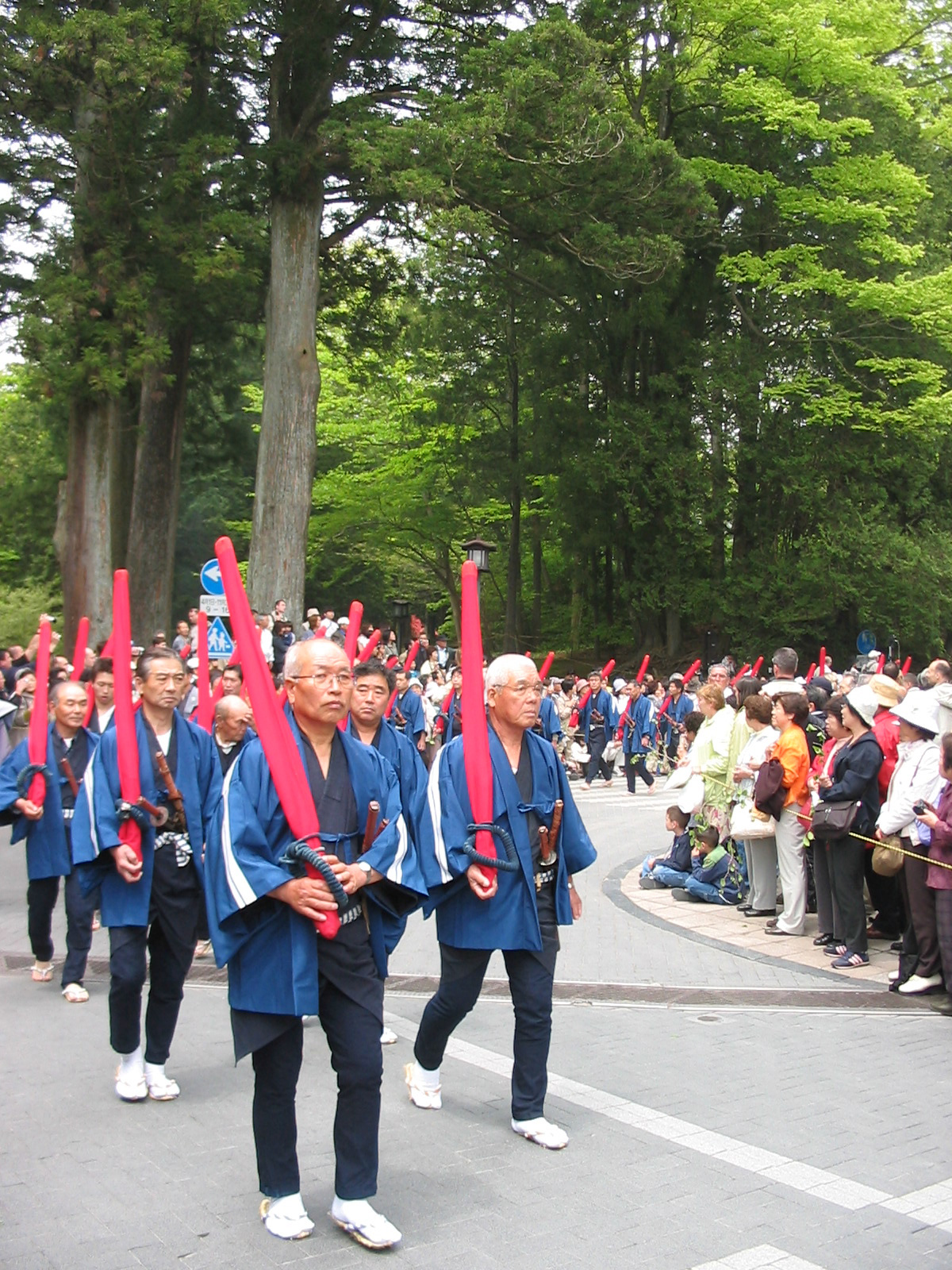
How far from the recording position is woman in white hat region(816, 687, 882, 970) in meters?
8.37

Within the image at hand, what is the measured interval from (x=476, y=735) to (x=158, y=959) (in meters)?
1.91

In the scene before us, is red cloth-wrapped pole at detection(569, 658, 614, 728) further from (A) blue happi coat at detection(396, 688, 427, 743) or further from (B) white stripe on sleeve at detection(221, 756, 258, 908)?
(B) white stripe on sleeve at detection(221, 756, 258, 908)

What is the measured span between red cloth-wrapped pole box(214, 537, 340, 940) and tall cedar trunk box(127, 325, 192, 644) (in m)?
20.3

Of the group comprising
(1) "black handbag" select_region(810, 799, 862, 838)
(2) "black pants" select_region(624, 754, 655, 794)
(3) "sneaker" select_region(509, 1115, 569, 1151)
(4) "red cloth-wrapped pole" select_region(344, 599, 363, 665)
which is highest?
(4) "red cloth-wrapped pole" select_region(344, 599, 363, 665)

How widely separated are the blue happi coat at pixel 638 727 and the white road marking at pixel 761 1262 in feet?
54.0

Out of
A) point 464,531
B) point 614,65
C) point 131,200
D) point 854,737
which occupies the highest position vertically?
point 614,65

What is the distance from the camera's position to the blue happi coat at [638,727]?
20547 millimetres

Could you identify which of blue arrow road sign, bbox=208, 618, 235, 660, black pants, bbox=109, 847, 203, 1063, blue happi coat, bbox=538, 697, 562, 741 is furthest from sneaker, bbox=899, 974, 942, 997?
blue arrow road sign, bbox=208, 618, 235, 660

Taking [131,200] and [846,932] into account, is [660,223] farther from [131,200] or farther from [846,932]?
[846,932]

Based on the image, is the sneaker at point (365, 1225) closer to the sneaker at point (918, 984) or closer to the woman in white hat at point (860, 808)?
the sneaker at point (918, 984)

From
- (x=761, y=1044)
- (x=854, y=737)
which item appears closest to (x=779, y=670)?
(x=854, y=737)

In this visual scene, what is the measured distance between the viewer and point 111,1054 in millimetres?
6223

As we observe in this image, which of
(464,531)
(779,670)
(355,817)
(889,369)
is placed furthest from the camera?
(464,531)

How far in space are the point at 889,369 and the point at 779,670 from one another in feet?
70.7
